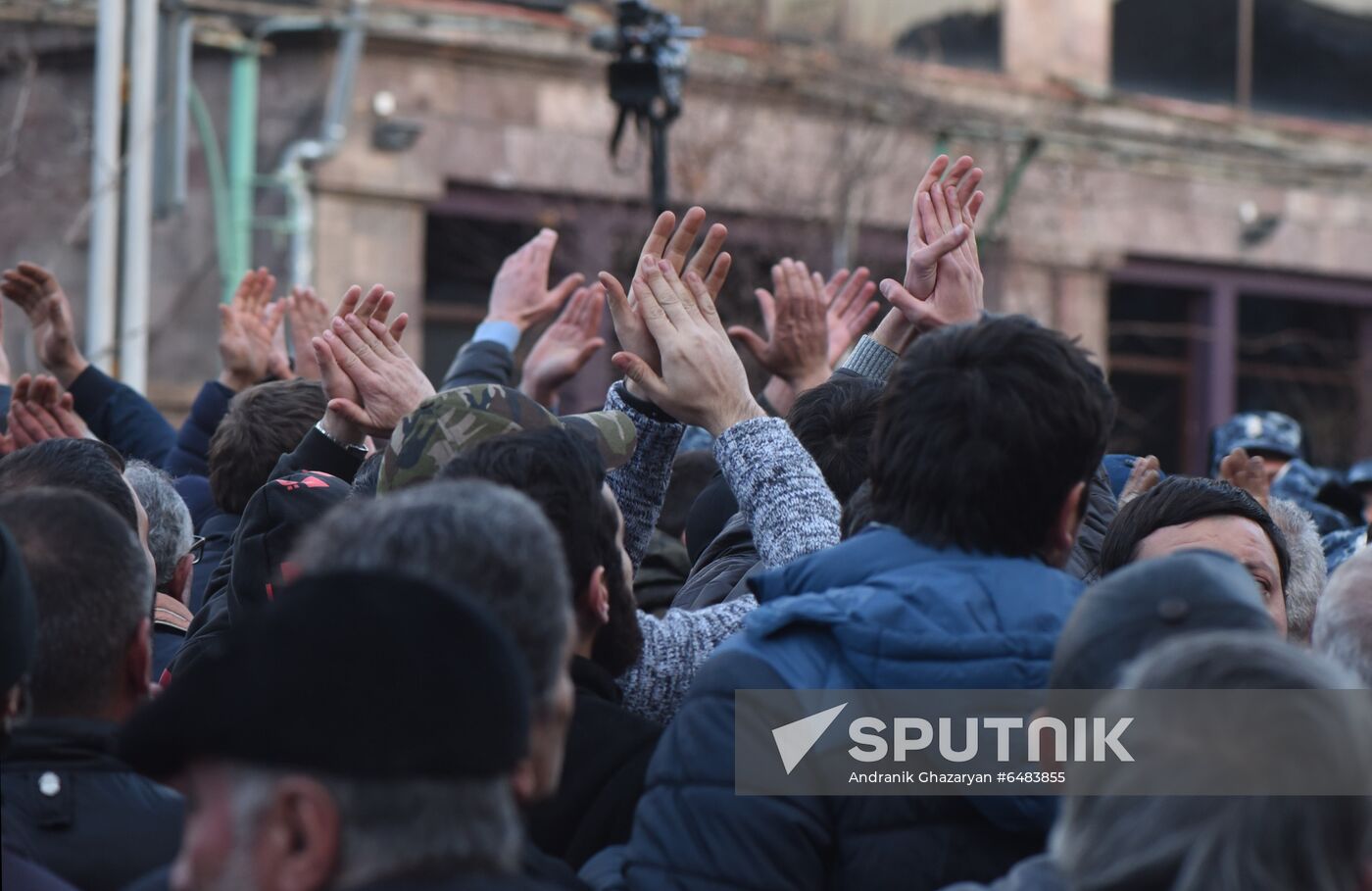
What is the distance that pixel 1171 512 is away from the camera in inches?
154

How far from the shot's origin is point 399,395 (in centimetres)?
398

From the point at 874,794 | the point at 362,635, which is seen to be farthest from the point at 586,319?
the point at 362,635

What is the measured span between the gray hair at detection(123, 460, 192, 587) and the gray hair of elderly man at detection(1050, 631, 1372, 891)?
2749 millimetres

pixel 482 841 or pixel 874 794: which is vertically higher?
pixel 482 841

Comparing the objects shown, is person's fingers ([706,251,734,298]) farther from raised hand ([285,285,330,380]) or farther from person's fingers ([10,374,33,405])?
raised hand ([285,285,330,380])

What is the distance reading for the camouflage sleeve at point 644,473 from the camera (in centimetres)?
363

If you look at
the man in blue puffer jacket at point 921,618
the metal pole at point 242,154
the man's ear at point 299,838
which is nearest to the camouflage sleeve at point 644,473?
the man in blue puffer jacket at point 921,618

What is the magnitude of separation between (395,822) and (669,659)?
126 cm

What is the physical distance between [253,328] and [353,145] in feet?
24.7

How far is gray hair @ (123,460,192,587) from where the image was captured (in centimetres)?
423

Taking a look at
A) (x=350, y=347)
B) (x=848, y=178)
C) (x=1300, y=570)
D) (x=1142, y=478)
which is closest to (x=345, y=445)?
(x=350, y=347)

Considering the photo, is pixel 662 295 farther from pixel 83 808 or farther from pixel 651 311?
pixel 83 808

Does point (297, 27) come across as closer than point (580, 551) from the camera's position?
No

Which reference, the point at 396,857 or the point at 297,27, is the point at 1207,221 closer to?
the point at 297,27
